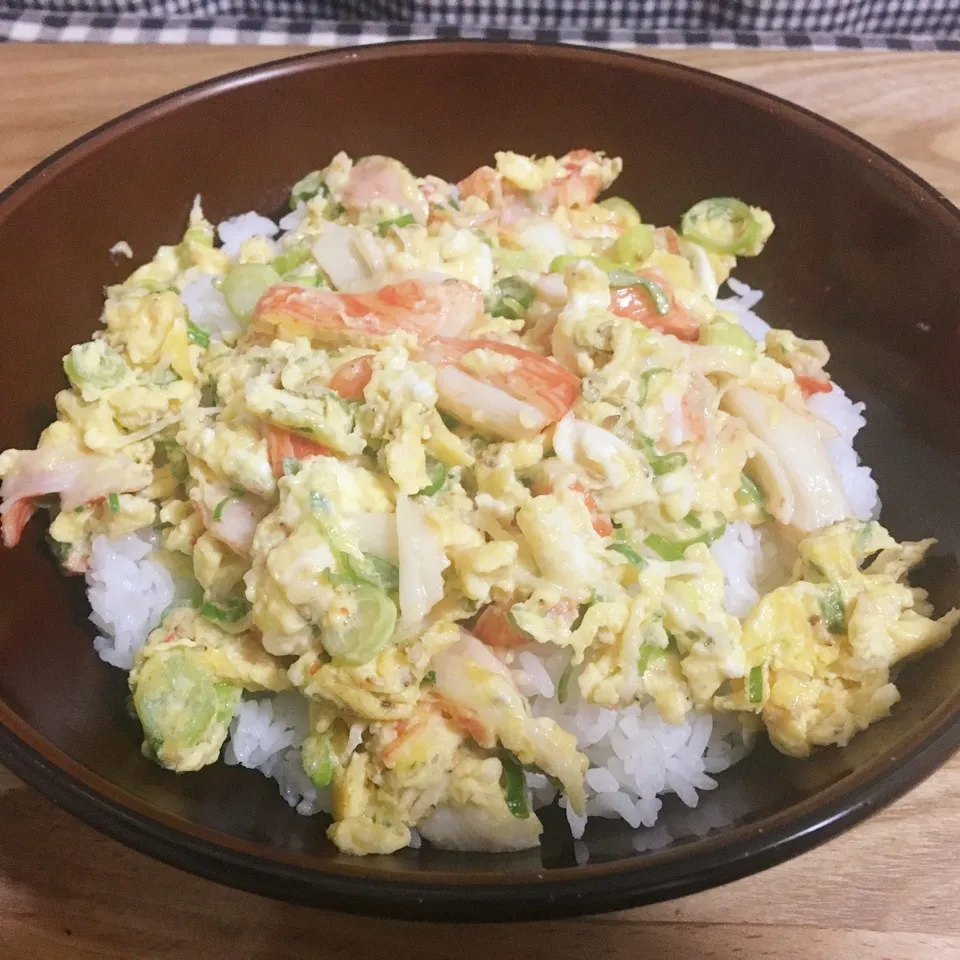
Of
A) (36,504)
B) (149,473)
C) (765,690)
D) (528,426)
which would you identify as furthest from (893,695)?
(36,504)

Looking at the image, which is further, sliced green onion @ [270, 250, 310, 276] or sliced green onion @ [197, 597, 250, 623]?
sliced green onion @ [270, 250, 310, 276]

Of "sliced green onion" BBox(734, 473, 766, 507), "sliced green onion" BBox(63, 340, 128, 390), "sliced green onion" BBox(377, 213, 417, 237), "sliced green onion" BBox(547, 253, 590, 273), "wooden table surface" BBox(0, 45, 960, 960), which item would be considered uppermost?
"sliced green onion" BBox(377, 213, 417, 237)

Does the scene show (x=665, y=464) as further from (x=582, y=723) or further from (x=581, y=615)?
(x=582, y=723)

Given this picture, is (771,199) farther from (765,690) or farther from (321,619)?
(321,619)

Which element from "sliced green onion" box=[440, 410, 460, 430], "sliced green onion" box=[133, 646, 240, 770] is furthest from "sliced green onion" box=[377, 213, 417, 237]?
"sliced green onion" box=[133, 646, 240, 770]

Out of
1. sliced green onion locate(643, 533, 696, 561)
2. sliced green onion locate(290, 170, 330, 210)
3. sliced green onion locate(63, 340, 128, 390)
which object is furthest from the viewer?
sliced green onion locate(290, 170, 330, 210)

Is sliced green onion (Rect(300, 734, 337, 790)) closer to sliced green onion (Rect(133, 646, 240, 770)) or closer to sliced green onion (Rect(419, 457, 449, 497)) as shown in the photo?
sliced green onion (Rect(133, 646, 240, 770))

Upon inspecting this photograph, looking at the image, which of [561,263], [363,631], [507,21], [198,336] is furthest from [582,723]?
[507,21]
